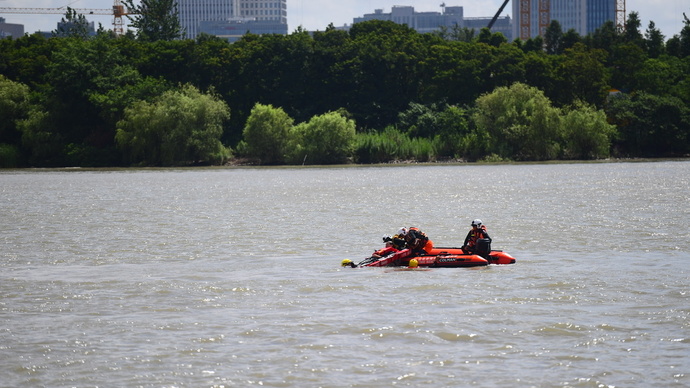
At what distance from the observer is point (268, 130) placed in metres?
104

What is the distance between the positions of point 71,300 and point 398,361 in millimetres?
9001

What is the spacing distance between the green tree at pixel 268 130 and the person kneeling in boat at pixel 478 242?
255 ft

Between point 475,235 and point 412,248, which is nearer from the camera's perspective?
point 412,248

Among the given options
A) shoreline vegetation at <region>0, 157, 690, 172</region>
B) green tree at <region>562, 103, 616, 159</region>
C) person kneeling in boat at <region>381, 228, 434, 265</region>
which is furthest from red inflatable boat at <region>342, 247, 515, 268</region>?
green tree at <region>562, 103, 616, 159</region>

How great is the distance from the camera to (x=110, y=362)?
16.4 m

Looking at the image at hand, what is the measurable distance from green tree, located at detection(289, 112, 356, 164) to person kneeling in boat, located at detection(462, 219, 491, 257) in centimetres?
7608

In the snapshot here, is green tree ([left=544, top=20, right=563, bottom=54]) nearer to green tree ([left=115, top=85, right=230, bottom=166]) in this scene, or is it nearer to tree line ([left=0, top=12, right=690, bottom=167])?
tree line ([left=0, top=12, right=690, bottom=167])

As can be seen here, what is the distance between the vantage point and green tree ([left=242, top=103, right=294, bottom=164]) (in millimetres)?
104562

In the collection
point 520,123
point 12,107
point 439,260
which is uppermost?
point 12,107

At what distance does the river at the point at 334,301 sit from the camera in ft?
51.9

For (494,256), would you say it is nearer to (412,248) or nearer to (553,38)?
(412,248)

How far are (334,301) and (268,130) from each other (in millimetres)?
83376

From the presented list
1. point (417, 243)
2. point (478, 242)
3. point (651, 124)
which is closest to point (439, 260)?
point (417, 243)

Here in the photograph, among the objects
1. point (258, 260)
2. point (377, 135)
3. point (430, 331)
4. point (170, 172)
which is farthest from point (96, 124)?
point (430, 331)
